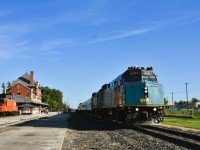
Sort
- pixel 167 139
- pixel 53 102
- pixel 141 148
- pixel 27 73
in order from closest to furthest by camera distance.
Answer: pixel 141 148 < pixel 167 139 < pixel 27 73 < pixel 53 102

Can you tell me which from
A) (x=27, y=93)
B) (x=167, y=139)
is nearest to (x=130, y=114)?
(x=167, y=139)

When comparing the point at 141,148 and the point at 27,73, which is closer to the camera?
the point at 141,148

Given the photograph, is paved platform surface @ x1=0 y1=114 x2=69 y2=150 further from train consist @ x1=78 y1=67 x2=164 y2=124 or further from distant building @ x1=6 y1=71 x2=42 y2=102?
distant building @ x1=6 y1=71 x2=42 y2=102

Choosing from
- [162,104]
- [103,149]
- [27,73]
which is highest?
[27,73]

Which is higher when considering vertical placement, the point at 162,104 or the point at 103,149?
the point at 162,104

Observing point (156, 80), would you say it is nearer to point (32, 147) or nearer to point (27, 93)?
point (32, 147)

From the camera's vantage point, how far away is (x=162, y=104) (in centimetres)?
2458

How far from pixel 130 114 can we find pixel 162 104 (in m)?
2.26

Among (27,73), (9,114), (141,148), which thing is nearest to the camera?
(141,148)

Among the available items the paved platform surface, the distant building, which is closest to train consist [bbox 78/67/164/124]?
the paved platform surface

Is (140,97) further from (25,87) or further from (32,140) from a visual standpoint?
(25,87)

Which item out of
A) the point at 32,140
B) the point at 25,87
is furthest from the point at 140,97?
the point at 25,87

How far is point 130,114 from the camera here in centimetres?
2439

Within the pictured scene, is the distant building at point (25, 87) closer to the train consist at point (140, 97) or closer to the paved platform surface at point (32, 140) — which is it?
the train consist at point (140, 97)
